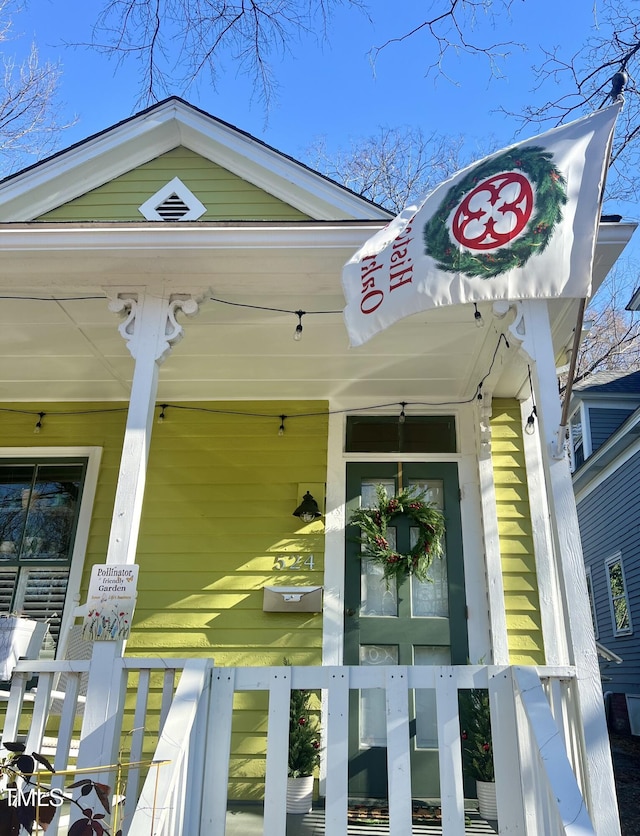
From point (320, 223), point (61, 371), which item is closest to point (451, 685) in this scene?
point (320, 223)

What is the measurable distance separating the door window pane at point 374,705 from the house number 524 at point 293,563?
65 cm

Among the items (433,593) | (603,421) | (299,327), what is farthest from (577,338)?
(603,421)

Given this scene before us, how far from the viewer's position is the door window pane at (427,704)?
4.20 metres

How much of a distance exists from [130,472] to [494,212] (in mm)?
2029

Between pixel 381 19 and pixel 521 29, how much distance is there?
0.76 metres

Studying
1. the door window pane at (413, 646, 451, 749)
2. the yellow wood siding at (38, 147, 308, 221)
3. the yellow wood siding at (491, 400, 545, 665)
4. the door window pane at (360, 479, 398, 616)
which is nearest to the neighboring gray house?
the yellow wood siding at (491, 400, 545, 665)

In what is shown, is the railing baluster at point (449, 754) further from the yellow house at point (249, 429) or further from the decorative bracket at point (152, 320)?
the decorative bracket at point (152, 320)

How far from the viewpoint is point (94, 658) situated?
2.86m

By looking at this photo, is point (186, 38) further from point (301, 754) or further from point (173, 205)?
point (301, 754)

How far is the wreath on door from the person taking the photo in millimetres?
4523

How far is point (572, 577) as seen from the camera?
109 inches

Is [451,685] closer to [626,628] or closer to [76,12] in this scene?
[76,12]

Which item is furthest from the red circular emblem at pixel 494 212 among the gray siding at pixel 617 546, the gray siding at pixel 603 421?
the gray siding at pixel 603 421

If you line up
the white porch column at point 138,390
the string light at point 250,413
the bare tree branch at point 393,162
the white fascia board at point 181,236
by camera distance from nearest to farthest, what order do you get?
the white porch column at point 138,390
the white fascia board at point 181,236
the string light at point 250,413
the bare tree branch at point 393,162
